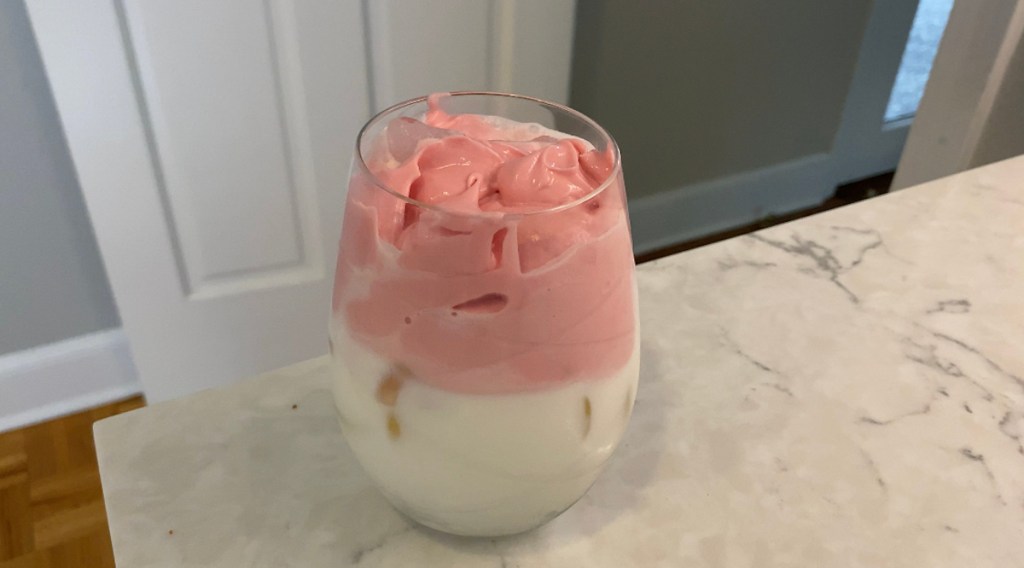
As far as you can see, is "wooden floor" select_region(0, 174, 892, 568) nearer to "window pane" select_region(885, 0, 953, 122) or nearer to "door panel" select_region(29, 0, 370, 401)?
"door panel" select_region(29, 0, 370, 401)

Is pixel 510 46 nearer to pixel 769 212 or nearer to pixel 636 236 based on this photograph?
pixel 636 236

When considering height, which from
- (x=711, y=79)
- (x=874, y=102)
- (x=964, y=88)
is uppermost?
(x=964, y=88)

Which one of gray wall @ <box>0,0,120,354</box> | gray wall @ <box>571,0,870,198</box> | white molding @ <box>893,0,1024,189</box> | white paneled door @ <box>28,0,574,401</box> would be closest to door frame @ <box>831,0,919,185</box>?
gray wall @ <box>571,0,870,198</box>

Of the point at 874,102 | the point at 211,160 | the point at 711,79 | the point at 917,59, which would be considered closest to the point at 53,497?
the point at 211,160

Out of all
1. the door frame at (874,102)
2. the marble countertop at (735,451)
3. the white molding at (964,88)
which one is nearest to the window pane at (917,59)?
the door frame at (874,102)

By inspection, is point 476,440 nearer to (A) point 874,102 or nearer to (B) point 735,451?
(B) point 735,451

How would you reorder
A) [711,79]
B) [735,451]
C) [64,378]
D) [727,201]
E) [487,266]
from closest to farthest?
[487,266] < [735,451] < [64,378] < [711,79] < [727,201]
